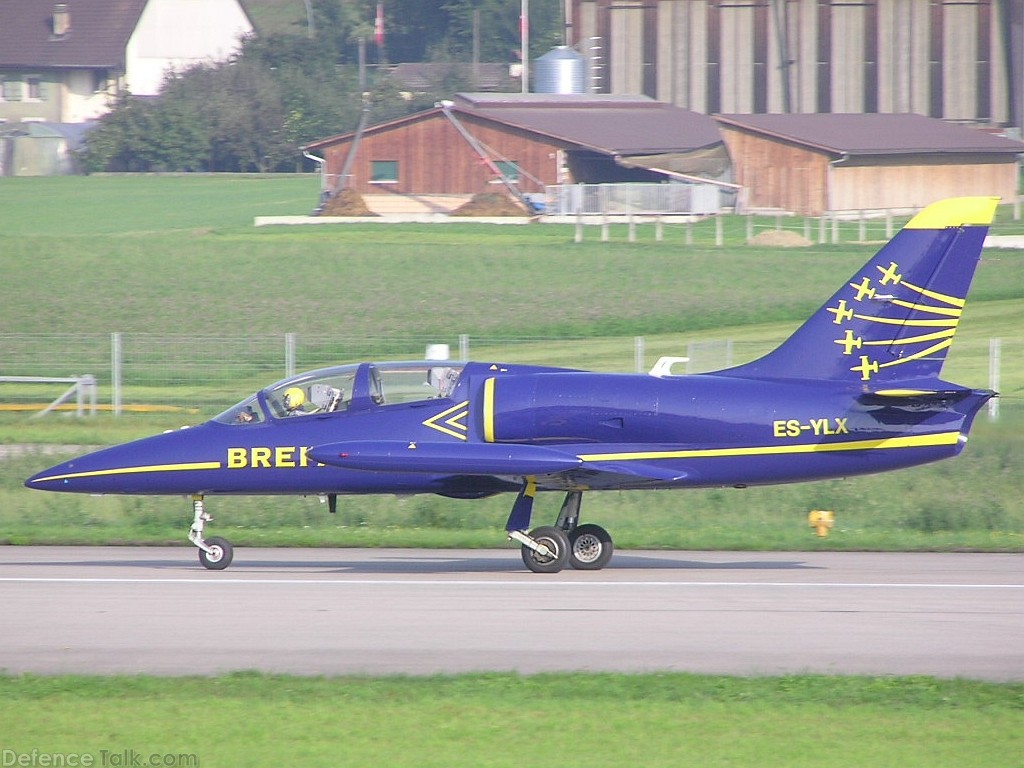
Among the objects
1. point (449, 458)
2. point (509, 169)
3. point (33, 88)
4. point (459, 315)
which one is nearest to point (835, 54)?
point (509, 169)

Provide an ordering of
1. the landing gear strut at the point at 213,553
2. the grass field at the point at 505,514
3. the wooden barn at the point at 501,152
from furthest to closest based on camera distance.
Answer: the wooden barn at the point at 501,152, the landing gear strut at the point at 213,553, the grass field at the point at 505,514

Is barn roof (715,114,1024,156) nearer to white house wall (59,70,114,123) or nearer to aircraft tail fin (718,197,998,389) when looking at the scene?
aircraft tail fin (718,197,998,389)

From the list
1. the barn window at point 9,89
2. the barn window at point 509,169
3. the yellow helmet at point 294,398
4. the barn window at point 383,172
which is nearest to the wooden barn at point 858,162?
the barn window at point 509,169

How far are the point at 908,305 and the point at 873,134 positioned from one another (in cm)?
5345

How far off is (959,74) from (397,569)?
6907 cm

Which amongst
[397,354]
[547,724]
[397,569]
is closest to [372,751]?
[547,724]

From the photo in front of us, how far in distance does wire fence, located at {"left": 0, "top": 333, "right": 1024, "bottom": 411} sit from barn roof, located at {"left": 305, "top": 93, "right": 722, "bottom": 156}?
28.3 meters

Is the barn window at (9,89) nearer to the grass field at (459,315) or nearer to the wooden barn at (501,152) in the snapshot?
the grass field at (459,315)

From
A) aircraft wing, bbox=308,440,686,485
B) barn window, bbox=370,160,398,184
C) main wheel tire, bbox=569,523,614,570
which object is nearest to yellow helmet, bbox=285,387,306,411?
aircraft wing, bbox=308,440,686,485

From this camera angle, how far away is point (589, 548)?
16.2 meters

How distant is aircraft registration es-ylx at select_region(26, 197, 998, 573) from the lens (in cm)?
1552

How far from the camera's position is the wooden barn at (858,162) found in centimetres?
6438

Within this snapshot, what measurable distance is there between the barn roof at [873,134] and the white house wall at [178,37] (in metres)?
58.1

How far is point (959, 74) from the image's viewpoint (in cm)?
7844
